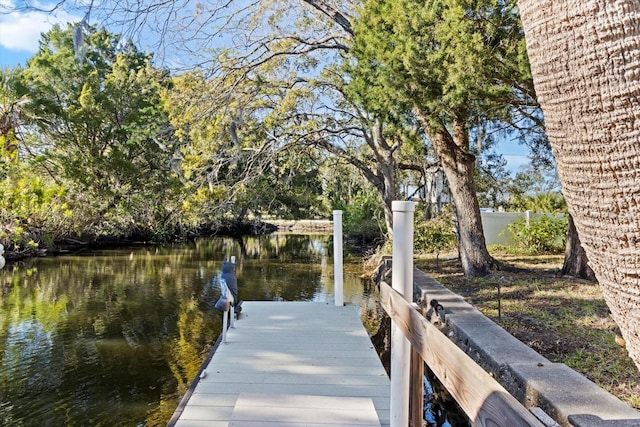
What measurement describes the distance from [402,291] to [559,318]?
359cm

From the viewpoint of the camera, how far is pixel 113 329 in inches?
270

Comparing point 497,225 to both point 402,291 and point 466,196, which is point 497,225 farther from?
point 402,291

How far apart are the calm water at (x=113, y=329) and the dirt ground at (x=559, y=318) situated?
7.44 feet

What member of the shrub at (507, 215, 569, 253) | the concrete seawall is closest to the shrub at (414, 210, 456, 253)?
the shrub at (507, 215, 569, 253)

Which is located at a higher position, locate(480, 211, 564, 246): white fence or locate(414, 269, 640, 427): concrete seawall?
locate(480, 211, 564, 246): white fence

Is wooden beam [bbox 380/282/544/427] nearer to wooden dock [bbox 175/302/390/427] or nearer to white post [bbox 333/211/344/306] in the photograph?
wooden dock [bbox 175/302/390/427]

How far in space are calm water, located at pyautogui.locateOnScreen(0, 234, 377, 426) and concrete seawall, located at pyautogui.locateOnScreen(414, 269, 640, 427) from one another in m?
2.90

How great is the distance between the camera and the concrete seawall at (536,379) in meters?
2.32

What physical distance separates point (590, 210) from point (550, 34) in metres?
0.40

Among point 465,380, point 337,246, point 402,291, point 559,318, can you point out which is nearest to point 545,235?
point 559,318

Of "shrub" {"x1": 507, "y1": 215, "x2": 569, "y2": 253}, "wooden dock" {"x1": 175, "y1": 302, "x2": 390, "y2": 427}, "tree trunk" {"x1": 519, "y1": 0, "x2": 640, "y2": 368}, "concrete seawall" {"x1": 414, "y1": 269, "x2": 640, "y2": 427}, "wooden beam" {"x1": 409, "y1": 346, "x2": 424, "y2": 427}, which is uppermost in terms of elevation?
"tree trunk" {"x1": 519, "y1": 0, "x2": 640, "y2": 368}

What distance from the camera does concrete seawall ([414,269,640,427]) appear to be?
2.32 meters

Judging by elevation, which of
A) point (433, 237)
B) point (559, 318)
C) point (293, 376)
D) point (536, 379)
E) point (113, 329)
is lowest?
point (113, 329)

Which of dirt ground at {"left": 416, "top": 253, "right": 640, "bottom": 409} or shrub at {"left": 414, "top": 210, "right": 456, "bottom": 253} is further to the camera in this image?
shrub at {"left": 414, "top": 210, "right": 456, "bottom": 253}
